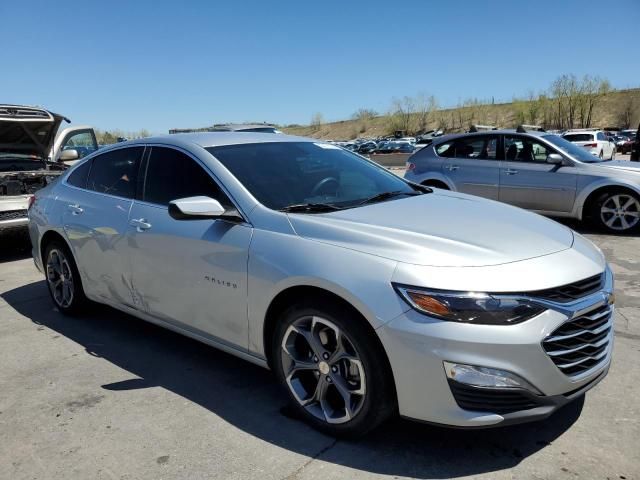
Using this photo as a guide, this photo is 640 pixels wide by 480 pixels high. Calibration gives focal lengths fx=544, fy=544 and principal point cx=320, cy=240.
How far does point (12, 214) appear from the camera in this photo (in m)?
7.12

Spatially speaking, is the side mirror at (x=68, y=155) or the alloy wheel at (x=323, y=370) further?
the side mirror at (x=68, y=155)

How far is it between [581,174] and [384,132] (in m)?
112

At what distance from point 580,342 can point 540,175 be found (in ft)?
20.7

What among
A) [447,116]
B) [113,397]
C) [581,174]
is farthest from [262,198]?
[447,116]

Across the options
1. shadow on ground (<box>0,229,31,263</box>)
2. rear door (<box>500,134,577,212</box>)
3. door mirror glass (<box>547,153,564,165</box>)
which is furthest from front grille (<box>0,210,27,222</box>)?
door mirror glass (<box>547,153,564,165</box>)

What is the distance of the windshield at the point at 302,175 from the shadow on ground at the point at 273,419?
1.22 m

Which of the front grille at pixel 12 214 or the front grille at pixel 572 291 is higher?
the front grille at pixel 572 291

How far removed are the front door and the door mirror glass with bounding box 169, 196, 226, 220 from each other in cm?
12

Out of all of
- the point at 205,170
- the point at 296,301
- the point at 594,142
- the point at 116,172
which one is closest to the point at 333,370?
the point at 296,301

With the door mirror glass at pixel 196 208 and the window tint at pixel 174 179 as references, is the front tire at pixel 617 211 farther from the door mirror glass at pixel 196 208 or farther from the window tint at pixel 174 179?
the door mirror glass at pixel 196 208

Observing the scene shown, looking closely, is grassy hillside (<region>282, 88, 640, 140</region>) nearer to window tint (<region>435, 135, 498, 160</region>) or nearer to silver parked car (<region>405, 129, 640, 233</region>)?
window tint (<region>435, 135, 498, 160</region>)

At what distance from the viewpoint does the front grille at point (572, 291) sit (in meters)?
2.45

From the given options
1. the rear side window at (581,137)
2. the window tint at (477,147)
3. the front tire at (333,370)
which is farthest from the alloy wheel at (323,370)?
the rear side window at (581,137)

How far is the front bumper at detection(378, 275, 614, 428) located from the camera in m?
2.35
